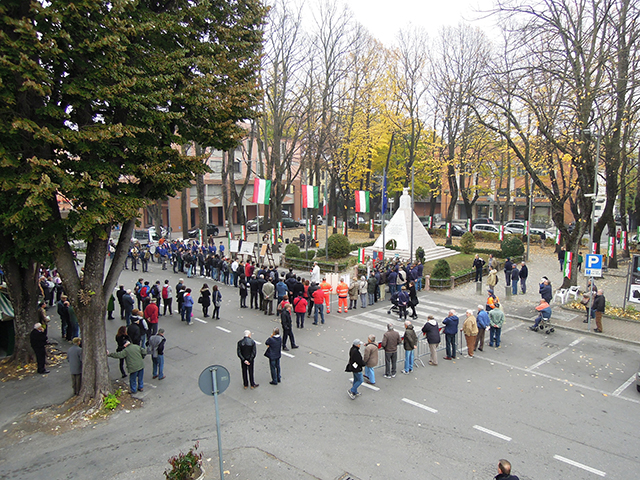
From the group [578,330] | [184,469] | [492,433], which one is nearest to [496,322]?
[578,330]

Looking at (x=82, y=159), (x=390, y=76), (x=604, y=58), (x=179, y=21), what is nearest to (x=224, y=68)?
(x=179, y=21)

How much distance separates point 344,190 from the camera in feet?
143

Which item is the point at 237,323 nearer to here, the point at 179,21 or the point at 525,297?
the point at 179,21

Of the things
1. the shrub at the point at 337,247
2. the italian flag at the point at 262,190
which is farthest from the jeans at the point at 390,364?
the shrub at the point at 337,247

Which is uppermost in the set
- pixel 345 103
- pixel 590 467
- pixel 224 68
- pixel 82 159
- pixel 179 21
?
pixel 345 103

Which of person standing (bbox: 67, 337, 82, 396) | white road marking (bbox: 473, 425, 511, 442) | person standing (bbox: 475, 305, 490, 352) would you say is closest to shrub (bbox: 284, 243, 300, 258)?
person standing (bbox: 475, 305, 490, 352)

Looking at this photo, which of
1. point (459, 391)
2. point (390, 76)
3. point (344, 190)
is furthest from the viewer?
point (344, 190)

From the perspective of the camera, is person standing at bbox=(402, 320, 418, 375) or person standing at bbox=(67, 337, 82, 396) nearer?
person standing at bbox=(67, 337, 82, 396)

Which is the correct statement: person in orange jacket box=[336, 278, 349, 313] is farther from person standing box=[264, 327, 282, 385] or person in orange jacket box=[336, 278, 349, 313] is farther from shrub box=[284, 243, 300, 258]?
shrub box=[284, 243, 300, 258]

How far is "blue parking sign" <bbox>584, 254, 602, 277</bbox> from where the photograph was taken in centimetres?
1555

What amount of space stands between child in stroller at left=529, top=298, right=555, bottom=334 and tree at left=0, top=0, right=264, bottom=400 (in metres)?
11.8

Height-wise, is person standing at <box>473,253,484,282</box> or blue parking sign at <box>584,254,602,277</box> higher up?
blue parking sign at <box>584,254,602,277</box>

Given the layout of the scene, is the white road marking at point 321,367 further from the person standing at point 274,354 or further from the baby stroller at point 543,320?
the baby stroller at point 543,320

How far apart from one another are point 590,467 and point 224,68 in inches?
438
